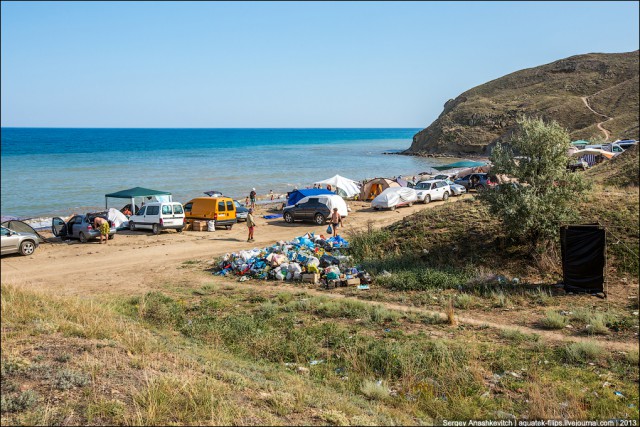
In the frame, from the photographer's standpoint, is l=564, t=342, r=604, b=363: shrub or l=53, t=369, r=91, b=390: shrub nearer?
l=53, t=369, r=91, b=390: shrub

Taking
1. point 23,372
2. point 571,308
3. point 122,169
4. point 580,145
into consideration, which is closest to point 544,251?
point 571,308

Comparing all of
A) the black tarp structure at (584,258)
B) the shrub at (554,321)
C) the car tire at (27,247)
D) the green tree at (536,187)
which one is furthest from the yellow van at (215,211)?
the shrub at (554,321)

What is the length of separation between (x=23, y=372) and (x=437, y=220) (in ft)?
51.1

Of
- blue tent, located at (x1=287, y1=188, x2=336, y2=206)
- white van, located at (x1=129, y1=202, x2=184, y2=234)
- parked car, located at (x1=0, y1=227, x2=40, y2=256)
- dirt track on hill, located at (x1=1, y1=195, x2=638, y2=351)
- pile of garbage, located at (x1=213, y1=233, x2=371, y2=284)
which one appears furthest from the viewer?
blue tent, located at (x1=287, y1=188, x2=336, y2=206)

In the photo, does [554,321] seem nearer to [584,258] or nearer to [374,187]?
[584,258]

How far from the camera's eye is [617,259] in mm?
14945

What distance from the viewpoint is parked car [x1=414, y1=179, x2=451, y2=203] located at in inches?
1366

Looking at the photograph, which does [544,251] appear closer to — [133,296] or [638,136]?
[133,296]

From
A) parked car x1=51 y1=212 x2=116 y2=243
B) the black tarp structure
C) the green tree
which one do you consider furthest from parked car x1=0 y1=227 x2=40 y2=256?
the black tarp structure

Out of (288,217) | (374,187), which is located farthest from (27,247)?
(374,187)

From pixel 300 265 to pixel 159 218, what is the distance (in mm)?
11884

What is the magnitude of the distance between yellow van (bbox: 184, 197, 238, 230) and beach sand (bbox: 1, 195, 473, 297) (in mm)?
640

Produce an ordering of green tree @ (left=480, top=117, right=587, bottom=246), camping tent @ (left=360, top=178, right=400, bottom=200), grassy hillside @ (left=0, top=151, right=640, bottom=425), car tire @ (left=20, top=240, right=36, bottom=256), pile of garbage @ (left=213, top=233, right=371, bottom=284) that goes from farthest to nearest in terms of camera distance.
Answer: camping tent @ (left=360, top=178, right=400, bottom=200) < car tire @ (left=20, top=240, right=36, bottom=256) < pile of garbage @ (left=213, top=233, right=371, bottom=284) < green tree @ (left=480, top=117, right=587, bottom=246) < grassy hillside @ (left=0, top=151, right=640, bottom=425)

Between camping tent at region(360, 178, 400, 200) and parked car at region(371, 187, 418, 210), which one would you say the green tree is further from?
camping tent at region(360, 178, 400, 200)
